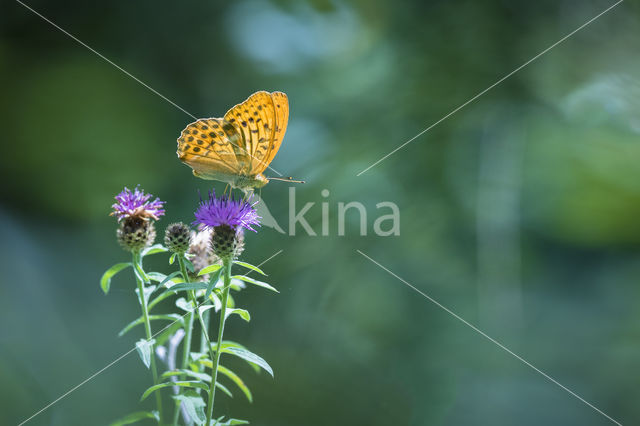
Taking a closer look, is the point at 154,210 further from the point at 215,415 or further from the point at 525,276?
the point at 525,276

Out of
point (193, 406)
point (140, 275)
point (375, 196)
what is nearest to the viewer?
point (193, 406)

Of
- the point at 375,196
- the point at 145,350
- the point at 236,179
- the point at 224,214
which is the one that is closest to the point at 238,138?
the point at 236,179

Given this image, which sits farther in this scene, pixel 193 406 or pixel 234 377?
pixel 234 377

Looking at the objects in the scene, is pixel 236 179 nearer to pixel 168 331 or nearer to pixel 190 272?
pixel 190 272

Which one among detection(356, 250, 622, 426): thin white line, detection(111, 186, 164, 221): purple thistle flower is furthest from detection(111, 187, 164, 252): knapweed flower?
detection(356, 250, 622, 426): thin white line

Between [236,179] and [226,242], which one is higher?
[236,179]

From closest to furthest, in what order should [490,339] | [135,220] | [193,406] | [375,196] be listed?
[193,406] < [135,220] < [490,339] < [375,196]

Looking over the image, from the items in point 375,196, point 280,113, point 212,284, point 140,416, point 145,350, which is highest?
point 375,196
